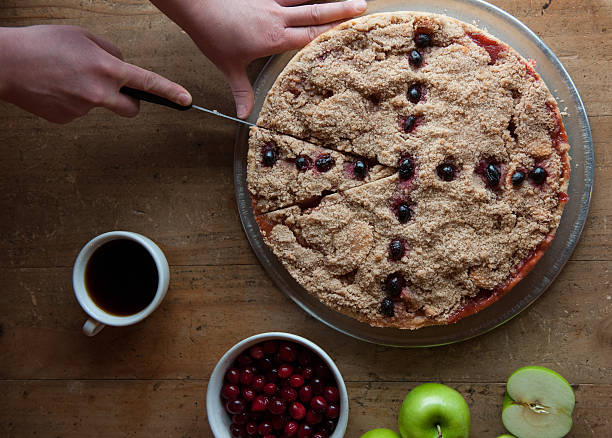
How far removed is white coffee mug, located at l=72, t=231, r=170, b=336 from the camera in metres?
2.12

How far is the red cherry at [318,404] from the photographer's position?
2049mm

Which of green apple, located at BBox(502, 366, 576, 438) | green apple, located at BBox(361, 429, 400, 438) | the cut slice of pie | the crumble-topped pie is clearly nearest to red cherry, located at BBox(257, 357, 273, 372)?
the crumble-topped pie

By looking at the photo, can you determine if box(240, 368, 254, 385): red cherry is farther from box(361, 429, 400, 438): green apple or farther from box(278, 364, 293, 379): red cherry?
box(361, 429, 400, 438): green apple

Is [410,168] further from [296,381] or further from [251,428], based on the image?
[251,428]

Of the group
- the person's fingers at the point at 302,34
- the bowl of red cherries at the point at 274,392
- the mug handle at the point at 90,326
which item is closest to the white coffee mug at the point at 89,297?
the mug handle at the point at 90,326

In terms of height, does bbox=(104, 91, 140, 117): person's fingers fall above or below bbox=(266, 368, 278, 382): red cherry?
above

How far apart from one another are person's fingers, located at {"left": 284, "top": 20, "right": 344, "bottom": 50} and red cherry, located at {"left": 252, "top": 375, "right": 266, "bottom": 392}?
136 centimetres

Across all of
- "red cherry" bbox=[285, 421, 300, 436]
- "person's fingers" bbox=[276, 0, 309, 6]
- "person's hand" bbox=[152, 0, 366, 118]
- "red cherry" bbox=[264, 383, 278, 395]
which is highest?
"person's fingers" bbox=[276, 0, 309, 6]

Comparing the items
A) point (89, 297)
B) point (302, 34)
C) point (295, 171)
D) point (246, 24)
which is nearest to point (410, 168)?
point (295, 171)

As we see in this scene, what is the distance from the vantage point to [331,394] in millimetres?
2074

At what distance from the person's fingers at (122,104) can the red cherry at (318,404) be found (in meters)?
1.37

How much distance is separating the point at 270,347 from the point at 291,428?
1.08ft

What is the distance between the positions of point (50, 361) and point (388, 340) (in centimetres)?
156

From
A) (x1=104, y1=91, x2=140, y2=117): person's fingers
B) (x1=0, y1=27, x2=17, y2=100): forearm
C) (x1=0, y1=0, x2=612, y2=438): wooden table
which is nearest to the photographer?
(x1=0, y1=27, x2=17, y2=100): forearm
